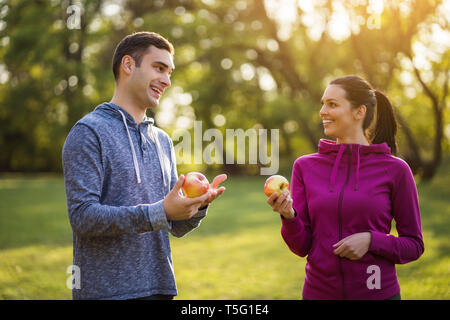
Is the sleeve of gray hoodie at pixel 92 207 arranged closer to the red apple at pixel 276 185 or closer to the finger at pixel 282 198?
the finger at pixel 282 198

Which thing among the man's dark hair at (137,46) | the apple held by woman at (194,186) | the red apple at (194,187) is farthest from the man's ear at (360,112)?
the man's dark hair at (137,46)

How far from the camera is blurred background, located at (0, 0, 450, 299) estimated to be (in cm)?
880

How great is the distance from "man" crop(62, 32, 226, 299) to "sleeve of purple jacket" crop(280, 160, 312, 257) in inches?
20.2

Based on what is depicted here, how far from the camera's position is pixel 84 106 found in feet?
62.4

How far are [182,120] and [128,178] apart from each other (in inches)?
1454

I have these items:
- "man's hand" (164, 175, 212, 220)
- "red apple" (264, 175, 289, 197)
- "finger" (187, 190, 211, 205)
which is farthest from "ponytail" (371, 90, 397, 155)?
"man's hand" (164, 175, 212, 220)

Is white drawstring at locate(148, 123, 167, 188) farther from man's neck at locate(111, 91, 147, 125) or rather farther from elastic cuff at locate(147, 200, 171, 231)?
elastic cuff at locate(147, 200, 171, 231)

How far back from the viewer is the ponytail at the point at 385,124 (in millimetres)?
3064

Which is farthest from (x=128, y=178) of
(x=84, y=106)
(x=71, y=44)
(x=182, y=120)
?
(x=182, y=120)

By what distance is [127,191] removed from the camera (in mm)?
2539

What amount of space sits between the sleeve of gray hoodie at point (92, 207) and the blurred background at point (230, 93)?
3219mm

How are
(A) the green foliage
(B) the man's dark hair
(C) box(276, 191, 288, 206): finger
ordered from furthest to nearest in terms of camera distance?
(A) the green foliage, (B) the man's dark hair, (C) box(276, 191, 288, 206): finger

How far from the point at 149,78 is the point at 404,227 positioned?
6.01 ft

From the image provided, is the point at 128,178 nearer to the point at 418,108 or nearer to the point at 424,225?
the point at 424,225
